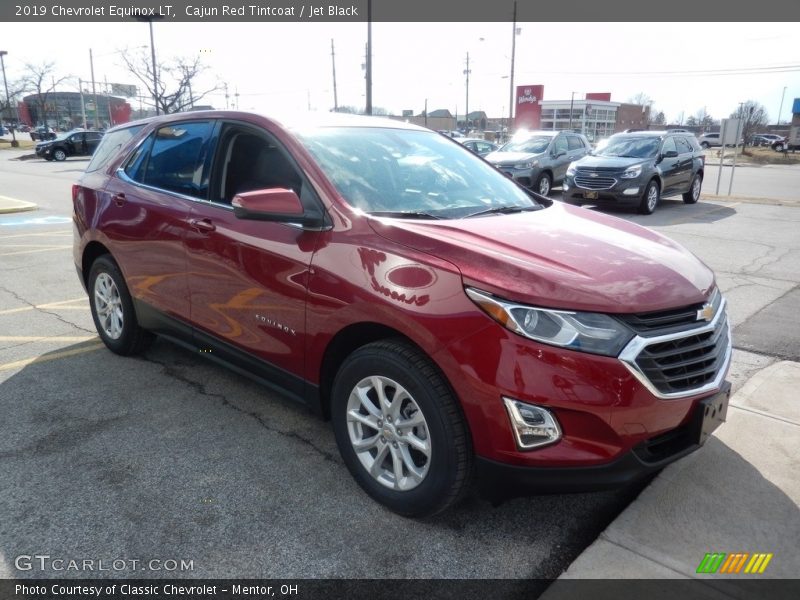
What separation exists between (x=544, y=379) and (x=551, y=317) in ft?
0.76

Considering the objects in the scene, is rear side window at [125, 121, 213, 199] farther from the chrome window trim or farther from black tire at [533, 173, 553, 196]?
black tire at [533, 173, 553, 196]

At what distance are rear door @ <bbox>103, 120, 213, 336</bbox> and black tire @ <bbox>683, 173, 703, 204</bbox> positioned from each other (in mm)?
14062

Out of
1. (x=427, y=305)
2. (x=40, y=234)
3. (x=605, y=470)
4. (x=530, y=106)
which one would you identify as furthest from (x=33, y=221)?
(x=530, y=106)

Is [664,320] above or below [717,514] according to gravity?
above

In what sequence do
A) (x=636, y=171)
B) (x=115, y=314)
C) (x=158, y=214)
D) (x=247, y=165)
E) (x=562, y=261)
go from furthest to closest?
(x=636, y=171) → (x=115, y=314) → (x=158, y=214) → (x=247, y=165) → (x=562, y=261)

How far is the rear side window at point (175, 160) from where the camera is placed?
379 cm

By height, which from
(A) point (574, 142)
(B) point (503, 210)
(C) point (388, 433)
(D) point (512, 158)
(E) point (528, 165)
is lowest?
(C) point (388, 433)

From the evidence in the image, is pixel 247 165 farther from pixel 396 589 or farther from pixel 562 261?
pixel 396 589

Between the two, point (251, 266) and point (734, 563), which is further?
point (251, 266)

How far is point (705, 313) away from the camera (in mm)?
2619

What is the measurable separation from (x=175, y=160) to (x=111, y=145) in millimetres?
1169

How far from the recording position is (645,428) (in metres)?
2.35

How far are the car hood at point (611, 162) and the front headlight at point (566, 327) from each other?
38.8 feet

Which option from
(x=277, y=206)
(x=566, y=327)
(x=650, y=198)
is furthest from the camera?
(x=650, y=198)
